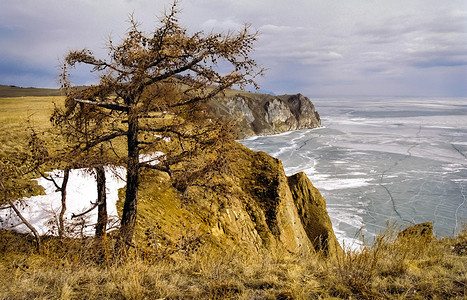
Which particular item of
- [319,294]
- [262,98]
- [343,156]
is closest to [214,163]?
[319,294]

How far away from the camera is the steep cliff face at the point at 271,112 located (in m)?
105

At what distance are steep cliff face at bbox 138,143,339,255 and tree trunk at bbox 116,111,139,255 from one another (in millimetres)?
922

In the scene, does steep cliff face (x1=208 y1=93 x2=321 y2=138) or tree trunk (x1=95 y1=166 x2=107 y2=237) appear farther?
steep cliff face (x1=208 y1=93 x2=321 y2=138)

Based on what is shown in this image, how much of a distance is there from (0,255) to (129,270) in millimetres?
4205

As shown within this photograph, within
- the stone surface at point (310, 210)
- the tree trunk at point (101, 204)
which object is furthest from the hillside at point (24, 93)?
the tree trunk at point (101, 204)

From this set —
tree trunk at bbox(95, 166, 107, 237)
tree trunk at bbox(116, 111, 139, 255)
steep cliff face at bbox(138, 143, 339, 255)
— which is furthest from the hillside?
tree trunk at bbox(116, 111, 139, 255)

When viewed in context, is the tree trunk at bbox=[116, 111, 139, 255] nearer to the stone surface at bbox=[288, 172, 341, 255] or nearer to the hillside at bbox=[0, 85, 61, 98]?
the stone surface at bbox=[288, 172, 341, 255]

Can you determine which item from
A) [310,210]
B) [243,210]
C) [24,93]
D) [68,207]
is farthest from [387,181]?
[24,93]

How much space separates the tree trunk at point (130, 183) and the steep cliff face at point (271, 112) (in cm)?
8952

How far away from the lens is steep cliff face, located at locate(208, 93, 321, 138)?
105m

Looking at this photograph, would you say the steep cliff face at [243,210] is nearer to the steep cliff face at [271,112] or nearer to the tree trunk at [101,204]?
the tree trunk at [101,204]

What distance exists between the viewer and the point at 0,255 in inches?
263

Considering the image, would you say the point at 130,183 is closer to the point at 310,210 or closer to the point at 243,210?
the point at 243,210

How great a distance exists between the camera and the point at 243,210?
521 inches
